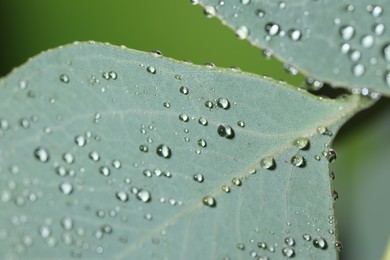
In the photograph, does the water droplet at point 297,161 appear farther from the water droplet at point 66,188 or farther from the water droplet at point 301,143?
the water droplet at point 66,188

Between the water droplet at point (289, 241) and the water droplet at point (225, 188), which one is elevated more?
the water droplet at point (225, 188)

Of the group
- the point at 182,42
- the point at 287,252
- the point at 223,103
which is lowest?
the point at 287,252

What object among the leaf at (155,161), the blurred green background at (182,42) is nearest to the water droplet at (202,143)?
the leaf at (155,161)

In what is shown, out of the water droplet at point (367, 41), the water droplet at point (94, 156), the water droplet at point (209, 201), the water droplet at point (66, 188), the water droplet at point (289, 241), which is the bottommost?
the water droplet at point (289, 241)

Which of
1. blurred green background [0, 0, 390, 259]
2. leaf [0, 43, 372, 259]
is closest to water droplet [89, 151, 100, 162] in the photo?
leaf [0, 43, 372, 259]

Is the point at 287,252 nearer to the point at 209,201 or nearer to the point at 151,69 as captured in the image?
the point at 209,201

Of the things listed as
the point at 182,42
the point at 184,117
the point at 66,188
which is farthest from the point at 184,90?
the point at 182,42

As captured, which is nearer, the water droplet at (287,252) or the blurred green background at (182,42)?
the water droplet at (287,252)

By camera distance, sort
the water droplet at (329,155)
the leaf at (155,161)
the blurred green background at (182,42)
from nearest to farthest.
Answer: the leaf at (155,161) → the water droplet at (329,155) → the blurred green background at (182,42)

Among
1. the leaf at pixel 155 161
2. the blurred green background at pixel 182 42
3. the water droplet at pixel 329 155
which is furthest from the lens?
the blurred green background at pixel 182 42
